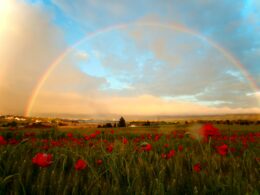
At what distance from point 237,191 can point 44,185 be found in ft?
5.38

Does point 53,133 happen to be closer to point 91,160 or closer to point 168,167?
point 91,160

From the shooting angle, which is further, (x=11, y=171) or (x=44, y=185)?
(x=11, y=171)

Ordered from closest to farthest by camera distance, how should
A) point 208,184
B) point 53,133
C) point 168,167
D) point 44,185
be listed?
point 44,185 → point 208,184 → point 168,167 → point 53,133

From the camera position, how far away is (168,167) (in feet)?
9.46

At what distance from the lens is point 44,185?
6.56ft

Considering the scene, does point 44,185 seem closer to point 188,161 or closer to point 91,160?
point 91,160

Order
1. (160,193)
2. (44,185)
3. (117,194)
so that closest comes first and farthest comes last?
(160,193) → (117,194) → (44,185)

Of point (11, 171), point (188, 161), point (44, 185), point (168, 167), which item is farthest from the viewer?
point (188, 161)

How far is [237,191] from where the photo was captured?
76.5 inches

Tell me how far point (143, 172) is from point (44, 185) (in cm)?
103

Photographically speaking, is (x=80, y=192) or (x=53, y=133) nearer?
(x=80, y=192)

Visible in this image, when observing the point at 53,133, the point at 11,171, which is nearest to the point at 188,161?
the point at 11,171

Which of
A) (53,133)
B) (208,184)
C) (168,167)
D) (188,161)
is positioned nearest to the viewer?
(208,184)

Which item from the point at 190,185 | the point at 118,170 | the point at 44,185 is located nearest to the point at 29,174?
the point at 44,185
